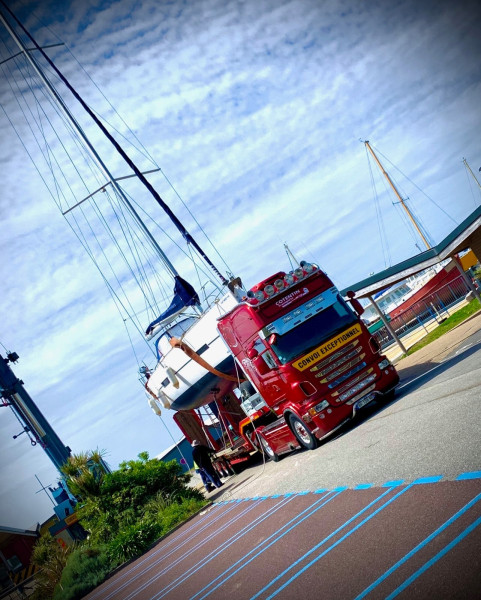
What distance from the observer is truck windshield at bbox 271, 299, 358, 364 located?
1112 cm

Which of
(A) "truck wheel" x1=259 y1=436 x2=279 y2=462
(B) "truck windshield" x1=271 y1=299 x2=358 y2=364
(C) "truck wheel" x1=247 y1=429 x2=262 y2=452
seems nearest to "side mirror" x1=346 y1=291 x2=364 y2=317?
(B) "truck windshield" x1=271 y1=299 x2=358 y2=364

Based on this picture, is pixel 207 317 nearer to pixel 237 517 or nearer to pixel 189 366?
pixel 189 366

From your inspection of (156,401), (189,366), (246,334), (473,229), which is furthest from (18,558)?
(473,229)

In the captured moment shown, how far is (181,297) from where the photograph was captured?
65.0 feet

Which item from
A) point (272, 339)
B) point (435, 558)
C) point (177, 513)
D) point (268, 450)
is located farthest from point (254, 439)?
point (435, 558)

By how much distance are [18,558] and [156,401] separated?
2123 cm

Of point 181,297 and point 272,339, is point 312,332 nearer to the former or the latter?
point 272,339

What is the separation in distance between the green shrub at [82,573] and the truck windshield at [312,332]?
740 cm

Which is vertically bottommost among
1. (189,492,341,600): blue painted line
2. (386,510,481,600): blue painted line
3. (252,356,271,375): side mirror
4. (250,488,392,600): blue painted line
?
(189,492,341,600): blue painted line

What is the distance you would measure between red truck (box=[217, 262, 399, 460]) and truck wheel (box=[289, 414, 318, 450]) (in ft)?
0.08

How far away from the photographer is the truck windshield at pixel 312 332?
1112 cm

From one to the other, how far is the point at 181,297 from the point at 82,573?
10014 millimetres

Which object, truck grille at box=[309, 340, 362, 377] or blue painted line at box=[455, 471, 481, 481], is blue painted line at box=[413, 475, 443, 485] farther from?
truck grille at box=[309, 340, 362, 377]

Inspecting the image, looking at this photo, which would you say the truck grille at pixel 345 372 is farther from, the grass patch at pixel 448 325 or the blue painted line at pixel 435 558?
the grass patch at pixel 448 325
